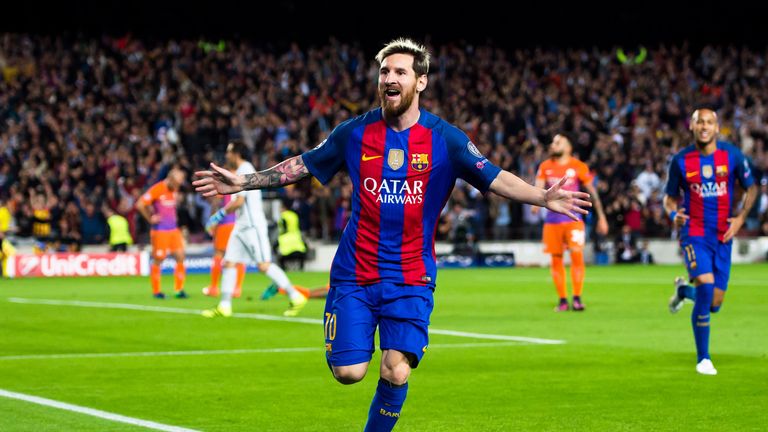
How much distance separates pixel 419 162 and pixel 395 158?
0.13 meters

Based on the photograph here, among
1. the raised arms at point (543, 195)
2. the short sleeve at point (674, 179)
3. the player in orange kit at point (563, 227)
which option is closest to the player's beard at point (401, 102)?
the raised arms at point (543, 195)

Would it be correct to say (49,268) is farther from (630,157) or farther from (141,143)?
(630,157)

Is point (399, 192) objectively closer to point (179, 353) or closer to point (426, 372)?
point (426, 372)

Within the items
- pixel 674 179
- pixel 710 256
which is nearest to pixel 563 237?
pixel 674 179

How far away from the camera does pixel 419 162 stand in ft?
23.5

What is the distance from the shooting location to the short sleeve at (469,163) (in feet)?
23.6

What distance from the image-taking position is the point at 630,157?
39.8 metres

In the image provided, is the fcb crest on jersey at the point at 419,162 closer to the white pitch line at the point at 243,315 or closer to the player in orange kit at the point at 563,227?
the white pitch line at the point at 243,315

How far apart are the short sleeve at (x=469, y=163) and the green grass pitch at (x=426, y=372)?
7.32ft

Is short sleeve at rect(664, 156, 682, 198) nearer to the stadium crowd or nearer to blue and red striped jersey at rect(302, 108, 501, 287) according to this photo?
blue and red striped jersey at rect(302, 108, 501, 287)

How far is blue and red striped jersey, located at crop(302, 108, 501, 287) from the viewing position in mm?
7156

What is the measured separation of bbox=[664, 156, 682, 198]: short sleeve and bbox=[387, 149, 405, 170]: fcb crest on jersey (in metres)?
5.98

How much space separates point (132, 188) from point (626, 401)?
25.8 metres

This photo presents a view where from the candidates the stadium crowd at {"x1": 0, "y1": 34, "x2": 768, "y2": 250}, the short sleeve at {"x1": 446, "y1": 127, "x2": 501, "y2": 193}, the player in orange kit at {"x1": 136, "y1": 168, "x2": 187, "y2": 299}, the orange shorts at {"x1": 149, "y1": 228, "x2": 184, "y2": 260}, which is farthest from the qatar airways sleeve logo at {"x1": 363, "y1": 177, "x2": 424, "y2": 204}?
the stadium crowd at {"x1": 0, "y1": 34, "x2": 768, "y2": 250}
